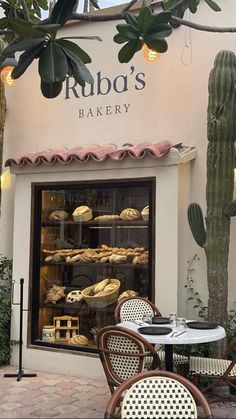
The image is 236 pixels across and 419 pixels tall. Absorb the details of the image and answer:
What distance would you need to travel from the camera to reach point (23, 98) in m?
8.36

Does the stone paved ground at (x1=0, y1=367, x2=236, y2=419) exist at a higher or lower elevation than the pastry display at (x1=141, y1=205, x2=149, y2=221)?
lower

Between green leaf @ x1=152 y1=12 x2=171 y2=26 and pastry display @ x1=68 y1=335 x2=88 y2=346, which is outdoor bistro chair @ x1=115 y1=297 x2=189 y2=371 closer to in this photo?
A: pastry display @ x1=68 y1=335 x2=88 y2=346

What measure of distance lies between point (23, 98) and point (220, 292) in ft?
14.8

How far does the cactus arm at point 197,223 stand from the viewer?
6.34m

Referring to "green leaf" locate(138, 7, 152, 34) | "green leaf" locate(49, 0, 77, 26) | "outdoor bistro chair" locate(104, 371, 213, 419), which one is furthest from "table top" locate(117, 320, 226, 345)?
"green leaf" locate(49, 0, 77, 26)

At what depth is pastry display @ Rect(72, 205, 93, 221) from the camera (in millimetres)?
7587

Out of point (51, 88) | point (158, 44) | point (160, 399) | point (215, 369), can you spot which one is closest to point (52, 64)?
point (51, 88)

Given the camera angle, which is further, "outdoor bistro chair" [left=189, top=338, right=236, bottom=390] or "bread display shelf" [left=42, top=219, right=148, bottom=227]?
"bread display shelf" [left=42, top=219, right=148, bottom=227]

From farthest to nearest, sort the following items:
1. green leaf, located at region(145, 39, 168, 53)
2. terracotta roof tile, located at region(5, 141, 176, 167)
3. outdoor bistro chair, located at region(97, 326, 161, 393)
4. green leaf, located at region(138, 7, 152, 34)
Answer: terracotta roof tile, located at region(5, 141, 176, 167), outdoor bistro chair, located at region(97, 326, 161, 393), green leaf, located at region(145, 39, 168, 53), green leaf, located at region(138, 7, 152, 34)

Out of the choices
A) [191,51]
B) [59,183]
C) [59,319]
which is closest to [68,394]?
→ [59,319]

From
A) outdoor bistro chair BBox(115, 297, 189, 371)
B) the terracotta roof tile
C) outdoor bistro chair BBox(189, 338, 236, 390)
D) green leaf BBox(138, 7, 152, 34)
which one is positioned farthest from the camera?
the terracotta roof tile

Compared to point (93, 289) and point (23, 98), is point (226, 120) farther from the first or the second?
point (23, 98)

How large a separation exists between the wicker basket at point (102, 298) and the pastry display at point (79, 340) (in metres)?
0.47

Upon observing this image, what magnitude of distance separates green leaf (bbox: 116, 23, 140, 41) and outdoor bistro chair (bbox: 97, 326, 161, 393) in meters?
2.46
